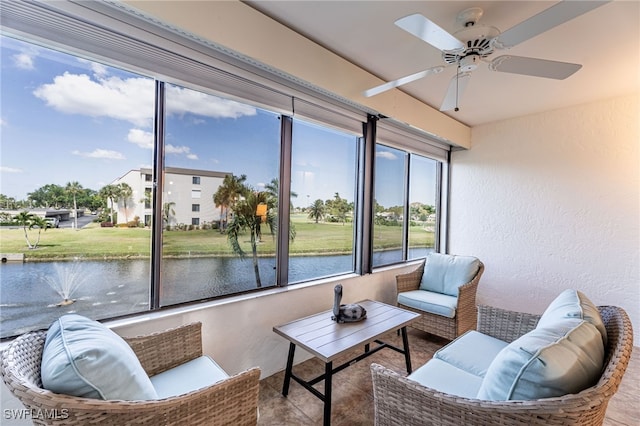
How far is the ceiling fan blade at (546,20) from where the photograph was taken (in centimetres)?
109

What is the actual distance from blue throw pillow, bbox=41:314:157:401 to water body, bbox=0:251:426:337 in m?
0.49

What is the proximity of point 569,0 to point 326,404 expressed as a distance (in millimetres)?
2262

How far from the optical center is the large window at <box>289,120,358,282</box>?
251 cm

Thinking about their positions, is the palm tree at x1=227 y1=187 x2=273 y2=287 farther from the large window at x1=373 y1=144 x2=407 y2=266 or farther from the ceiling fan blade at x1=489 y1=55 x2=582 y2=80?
the ceiling fan blade at x1=489 y1=55 x2=582 y2=80

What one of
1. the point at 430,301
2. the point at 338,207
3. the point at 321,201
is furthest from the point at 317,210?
the point at 430,301

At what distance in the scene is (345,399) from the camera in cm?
188

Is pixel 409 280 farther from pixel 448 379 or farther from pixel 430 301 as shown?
pixel 448 379

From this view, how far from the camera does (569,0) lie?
107 cm

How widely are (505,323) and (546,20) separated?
1.82 metres

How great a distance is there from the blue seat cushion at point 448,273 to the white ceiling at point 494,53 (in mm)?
1816

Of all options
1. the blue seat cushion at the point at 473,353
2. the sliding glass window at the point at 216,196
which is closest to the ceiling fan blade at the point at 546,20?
the sliding glass window at the point at 216,196

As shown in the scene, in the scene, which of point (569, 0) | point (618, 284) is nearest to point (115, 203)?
point (569, 0)

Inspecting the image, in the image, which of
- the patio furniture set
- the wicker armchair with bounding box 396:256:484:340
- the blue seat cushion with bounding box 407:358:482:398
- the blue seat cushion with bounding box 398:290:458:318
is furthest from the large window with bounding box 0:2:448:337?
the blue seat cushion with bounding box 407:358:482:398

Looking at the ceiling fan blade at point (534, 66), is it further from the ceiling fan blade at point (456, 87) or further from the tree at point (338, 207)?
the tree at point (338, 207)
